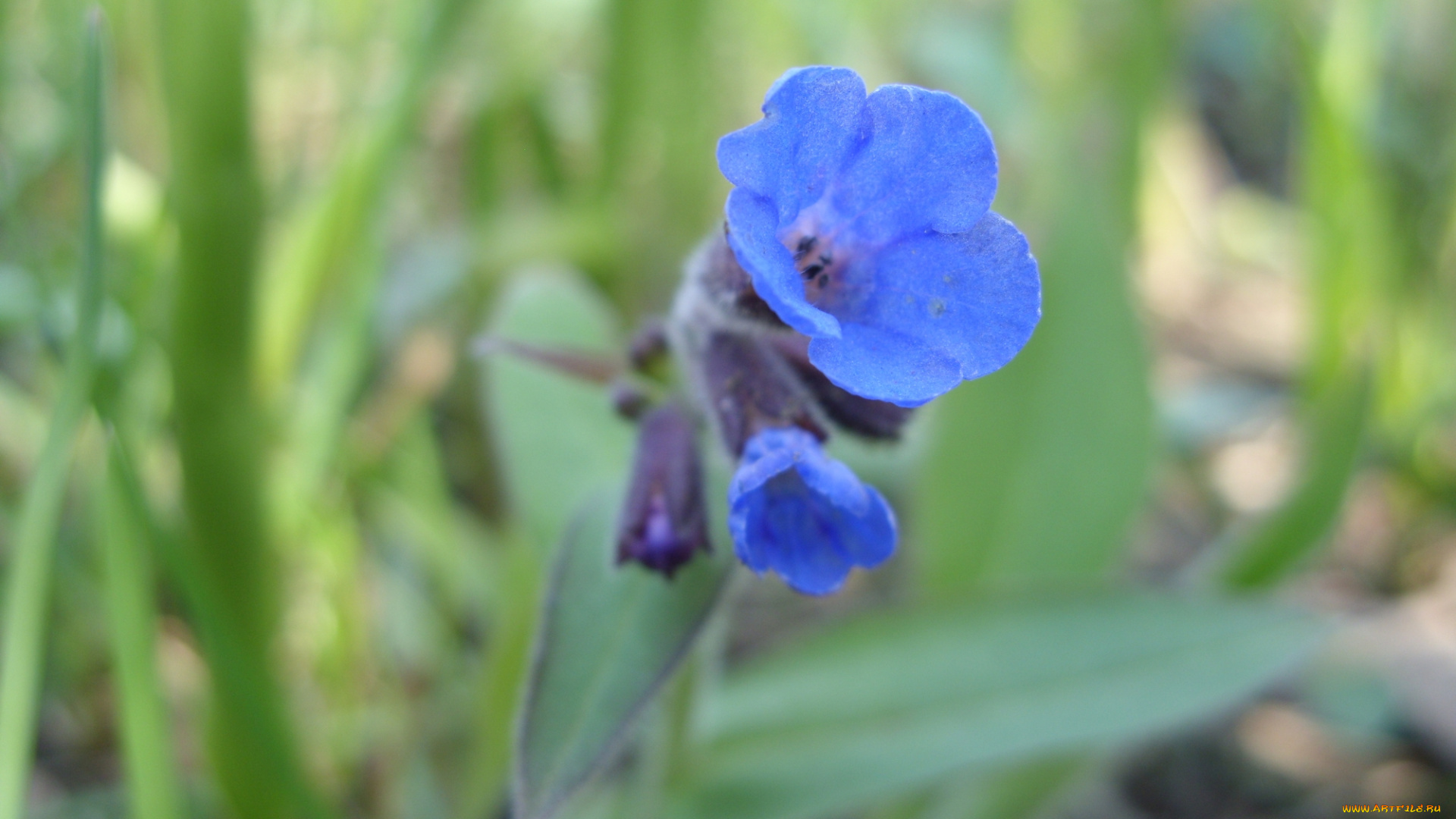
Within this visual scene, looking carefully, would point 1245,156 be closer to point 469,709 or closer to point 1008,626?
point 1008,626

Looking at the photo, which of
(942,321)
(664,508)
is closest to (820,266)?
(942,321)

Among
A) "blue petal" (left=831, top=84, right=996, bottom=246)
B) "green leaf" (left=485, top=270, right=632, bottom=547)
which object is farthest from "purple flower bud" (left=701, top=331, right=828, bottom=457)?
"green leaf" (left=485, top=270, right=632, bottom=547)

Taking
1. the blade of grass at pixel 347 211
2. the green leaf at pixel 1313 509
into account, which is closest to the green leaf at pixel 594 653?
the blade of grass at pixel 347 211

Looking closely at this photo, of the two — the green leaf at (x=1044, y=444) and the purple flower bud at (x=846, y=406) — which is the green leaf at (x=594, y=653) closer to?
the purple flower bud at (x=846, y=406)

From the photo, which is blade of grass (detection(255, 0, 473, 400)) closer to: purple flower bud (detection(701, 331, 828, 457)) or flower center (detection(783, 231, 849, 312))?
purple flower bud (detection(701, 331, 828, 457))

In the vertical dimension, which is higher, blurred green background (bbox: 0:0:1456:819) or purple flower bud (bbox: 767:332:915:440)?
purple flower bud (bbox: 767:332:915:440)
